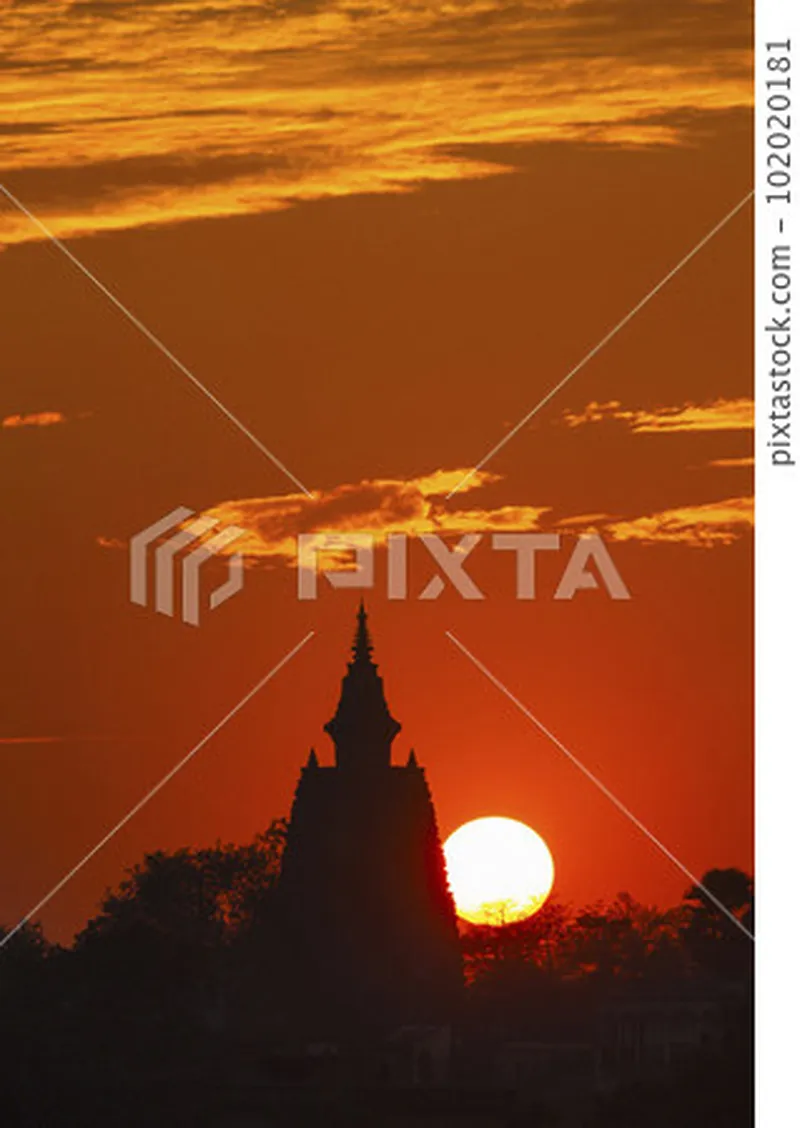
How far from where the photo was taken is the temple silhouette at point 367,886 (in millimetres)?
29750

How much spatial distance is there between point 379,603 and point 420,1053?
5109mm

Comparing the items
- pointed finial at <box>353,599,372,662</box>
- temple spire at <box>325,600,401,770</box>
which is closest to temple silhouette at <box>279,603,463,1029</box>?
temple spire at <box>325,600,401,770</box>

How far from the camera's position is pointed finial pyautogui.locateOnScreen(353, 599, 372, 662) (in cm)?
2847

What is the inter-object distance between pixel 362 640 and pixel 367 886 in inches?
160

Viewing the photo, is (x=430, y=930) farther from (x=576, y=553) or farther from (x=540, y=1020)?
(x=576, y=553)

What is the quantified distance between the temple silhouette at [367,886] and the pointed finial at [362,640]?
49 cm

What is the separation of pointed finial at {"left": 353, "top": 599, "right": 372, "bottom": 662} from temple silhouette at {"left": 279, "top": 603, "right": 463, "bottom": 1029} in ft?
1.60
